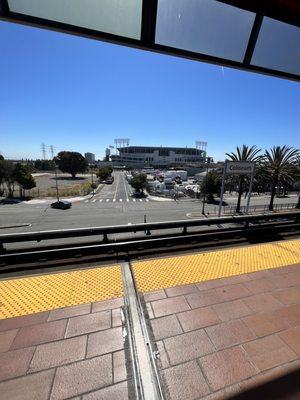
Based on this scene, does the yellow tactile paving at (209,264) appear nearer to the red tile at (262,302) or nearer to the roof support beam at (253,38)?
the red tile at (262,302)

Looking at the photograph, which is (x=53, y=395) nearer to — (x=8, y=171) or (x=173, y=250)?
(x=173, y=250)

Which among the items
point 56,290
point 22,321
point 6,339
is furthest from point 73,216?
point 6,339

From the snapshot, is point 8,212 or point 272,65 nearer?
point 272,65

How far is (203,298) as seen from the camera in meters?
3.54

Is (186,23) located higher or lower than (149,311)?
higher

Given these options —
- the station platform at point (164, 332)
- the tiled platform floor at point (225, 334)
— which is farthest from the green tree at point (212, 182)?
the tiled platform floor at point (225, 334)

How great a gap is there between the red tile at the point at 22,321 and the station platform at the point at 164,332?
0.01m

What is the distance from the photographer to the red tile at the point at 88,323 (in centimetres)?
284

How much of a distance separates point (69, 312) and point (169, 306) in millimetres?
1440

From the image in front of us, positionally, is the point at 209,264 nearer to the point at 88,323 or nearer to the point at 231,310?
the point at 231,310

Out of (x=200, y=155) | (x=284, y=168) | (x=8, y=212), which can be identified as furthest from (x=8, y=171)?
(x=200, y=155)

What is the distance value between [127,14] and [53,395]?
13.0 feet

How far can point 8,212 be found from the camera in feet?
105

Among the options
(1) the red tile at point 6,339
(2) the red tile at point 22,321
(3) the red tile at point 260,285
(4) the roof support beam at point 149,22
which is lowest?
(1) the red tile at point 6,339
